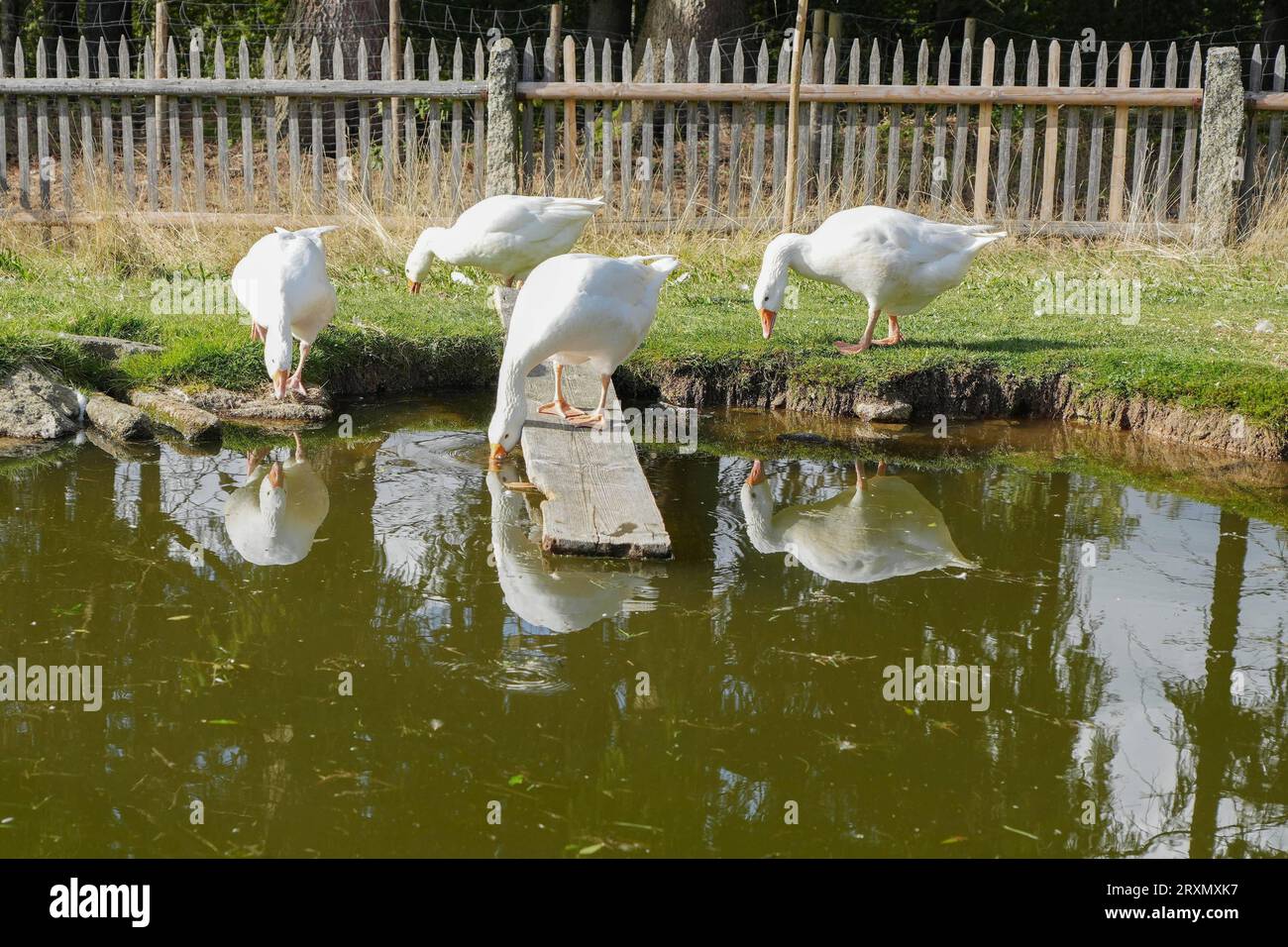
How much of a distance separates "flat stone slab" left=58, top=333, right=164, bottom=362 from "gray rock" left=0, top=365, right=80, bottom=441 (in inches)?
19.9

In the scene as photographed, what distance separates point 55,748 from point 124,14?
1724 centimetres

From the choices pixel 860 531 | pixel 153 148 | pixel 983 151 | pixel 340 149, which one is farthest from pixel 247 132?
pixel 860 531

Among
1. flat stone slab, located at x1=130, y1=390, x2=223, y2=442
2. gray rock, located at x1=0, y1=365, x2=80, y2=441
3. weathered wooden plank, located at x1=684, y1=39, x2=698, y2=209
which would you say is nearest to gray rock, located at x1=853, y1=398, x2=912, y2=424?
flat stone slab, located at x1=130, y1=390, x2=223, y2=442

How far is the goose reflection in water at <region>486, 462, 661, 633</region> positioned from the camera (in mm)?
4652

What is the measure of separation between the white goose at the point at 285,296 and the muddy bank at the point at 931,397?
192cm

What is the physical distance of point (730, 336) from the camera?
27.4 feet

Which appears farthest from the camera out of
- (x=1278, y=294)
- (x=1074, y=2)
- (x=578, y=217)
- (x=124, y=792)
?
(x=1074, y=2)

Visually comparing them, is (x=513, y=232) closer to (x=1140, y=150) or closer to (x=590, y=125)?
(x=590, y=125)

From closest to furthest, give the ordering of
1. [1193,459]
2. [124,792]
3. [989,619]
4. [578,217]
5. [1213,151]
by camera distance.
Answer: [124,792], [989,619], [1193,459], [578,217], [1213,151]

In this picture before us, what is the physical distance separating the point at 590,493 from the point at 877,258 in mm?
2912

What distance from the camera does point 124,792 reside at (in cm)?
342

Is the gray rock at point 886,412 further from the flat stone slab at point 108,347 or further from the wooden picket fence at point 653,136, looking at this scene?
the wooden picket fence at point 653,136
